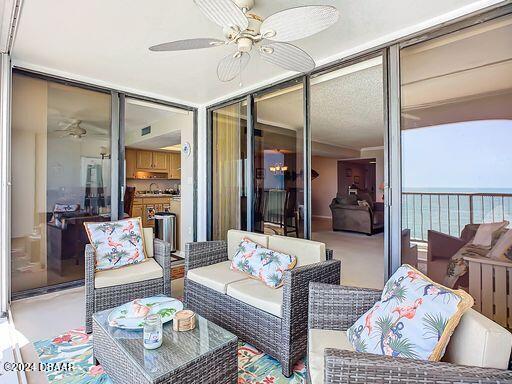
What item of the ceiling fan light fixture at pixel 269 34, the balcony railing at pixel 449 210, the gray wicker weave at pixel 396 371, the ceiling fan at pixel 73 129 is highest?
the ceiling fan light fixture at pixel 269 34

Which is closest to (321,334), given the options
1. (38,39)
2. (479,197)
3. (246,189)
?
(479,197)

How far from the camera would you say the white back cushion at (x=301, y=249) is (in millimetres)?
2283

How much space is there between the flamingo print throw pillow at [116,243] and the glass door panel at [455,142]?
2536mm

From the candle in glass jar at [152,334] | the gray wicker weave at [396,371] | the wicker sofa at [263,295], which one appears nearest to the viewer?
the gray wicker weave at [396,371]

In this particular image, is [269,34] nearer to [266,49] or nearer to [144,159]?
[266,49]

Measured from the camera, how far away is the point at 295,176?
3539 mm

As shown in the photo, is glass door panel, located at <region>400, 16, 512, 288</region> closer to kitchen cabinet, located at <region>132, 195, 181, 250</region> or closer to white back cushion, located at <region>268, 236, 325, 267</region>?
white back cushion, located at <region>268, 236, 325, 267</region>

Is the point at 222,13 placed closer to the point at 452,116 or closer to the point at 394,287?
the point at 394,287

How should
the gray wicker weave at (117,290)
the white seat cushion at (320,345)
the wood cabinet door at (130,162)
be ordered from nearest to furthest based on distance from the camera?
the white seat cushion at (320,345)
the gray wicker weave at (117,290)
the wood cabinet door at (130,162)

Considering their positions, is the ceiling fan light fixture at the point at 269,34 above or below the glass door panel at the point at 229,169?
above

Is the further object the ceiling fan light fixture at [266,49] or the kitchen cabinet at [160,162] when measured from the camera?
the kitchen cabinet at [160,162]

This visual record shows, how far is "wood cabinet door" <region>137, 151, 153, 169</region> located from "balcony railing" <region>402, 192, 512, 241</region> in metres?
6.72

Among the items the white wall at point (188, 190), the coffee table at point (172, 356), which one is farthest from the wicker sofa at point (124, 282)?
the white wall at point (188, 190)

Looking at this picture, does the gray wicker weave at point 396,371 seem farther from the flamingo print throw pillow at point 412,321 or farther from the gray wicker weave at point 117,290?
the gray wicker weave at point 117,290
